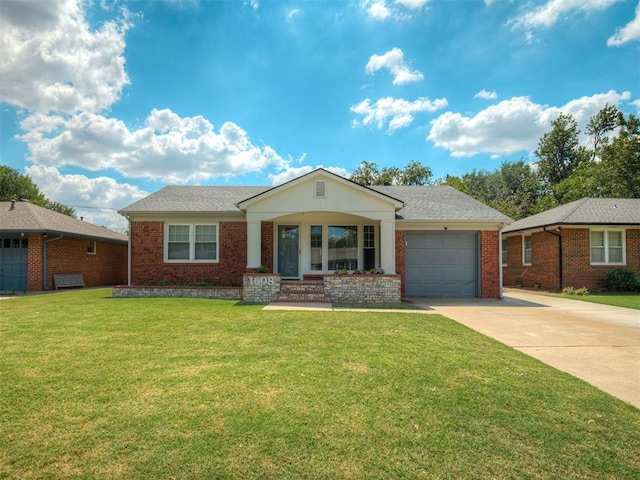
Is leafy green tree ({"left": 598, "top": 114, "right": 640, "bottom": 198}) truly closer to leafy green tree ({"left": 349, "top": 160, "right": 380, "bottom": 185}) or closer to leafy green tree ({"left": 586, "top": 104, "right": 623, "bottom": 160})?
leafy green tree ({"left": 586, "top": 104, "right": 623, "bottom": 160})

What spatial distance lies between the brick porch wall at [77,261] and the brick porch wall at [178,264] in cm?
604

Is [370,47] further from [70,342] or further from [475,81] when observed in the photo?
[70,342]

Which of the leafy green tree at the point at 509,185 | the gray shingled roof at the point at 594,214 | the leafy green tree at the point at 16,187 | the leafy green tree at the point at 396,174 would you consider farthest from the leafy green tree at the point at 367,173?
the leafy green tree at the point at 16,187

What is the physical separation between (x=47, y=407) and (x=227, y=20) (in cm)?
1111

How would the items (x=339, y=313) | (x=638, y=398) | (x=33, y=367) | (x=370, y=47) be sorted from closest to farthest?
(x=638, y=398) → (x=33, y=367) → (x=339, y=313) → (x=370, y=47)

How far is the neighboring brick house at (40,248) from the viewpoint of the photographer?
15.7 m

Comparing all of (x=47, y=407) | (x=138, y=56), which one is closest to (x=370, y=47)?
(x=138, y=56)

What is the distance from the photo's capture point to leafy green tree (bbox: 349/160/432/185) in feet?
132

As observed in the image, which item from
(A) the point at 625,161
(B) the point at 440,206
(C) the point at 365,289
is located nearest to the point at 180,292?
(C) the point at 365,289

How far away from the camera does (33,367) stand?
445cm

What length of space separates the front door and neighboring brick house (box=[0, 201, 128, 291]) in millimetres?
10704

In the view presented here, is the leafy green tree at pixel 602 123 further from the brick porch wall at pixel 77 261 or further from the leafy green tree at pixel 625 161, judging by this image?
the brick porch wall at pixel 77 261

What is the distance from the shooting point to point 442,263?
1372 cm

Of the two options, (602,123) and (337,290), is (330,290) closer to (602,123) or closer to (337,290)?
(337,290)
